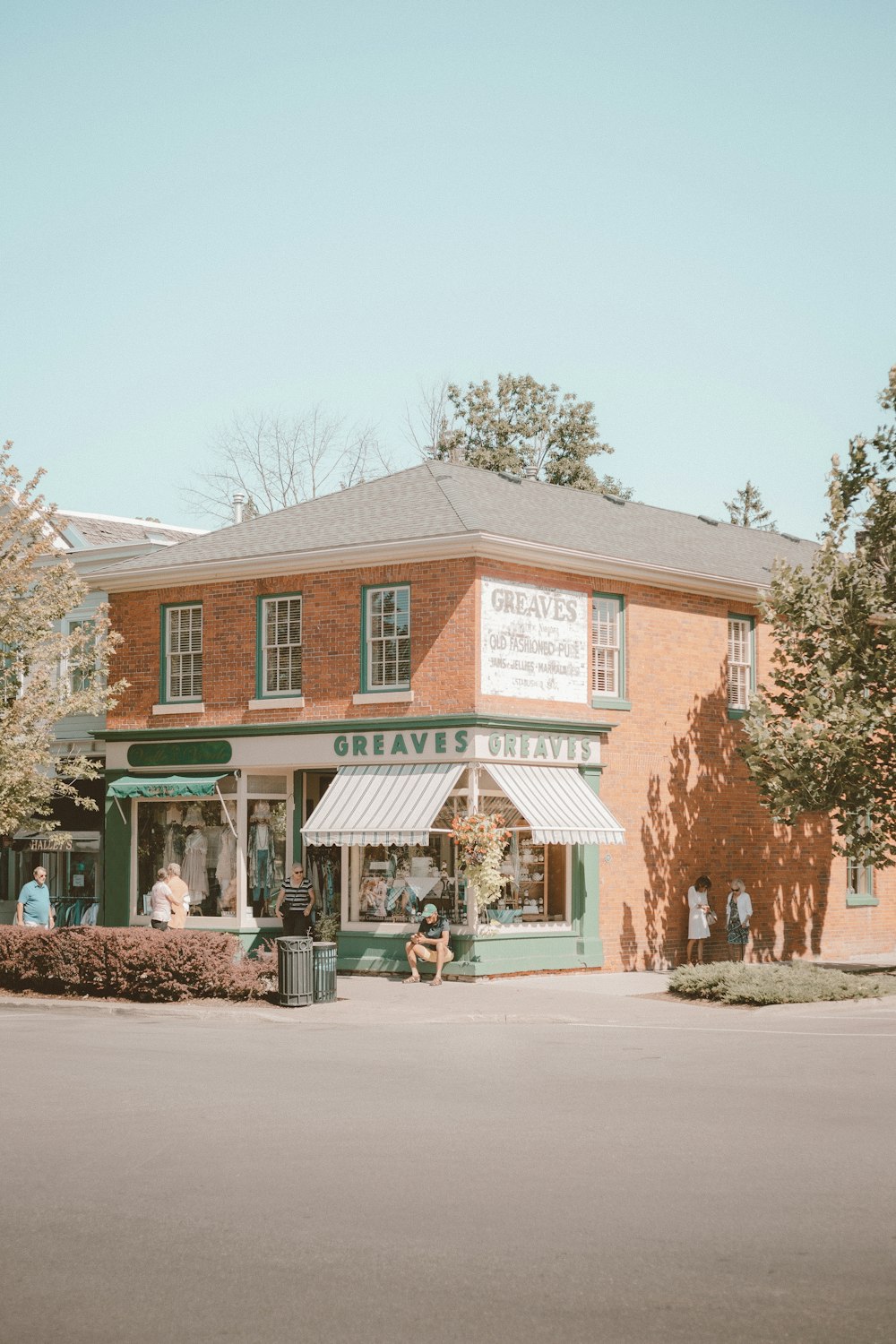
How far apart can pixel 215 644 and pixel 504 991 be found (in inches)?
362

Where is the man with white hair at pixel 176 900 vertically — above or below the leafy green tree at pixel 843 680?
below

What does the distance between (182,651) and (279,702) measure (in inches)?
105

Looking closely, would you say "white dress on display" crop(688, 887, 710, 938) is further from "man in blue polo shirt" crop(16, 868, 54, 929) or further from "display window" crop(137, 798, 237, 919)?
"man in blue polo shirt" crop(16, 868, 54, 929)

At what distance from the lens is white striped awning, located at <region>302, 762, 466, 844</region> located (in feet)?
79.2

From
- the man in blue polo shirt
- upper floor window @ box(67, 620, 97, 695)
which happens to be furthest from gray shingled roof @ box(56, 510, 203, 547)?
the man in blue polo shirt

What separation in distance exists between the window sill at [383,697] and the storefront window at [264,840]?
8.68 feet

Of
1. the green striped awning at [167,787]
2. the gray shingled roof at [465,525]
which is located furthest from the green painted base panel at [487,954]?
the gray shingled roof at [465,525]

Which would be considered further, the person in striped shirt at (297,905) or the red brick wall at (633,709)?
the red brick wall at (633,709)

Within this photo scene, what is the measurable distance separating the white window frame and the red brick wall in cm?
20

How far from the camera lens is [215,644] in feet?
92.0

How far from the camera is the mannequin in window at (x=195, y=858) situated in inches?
1103

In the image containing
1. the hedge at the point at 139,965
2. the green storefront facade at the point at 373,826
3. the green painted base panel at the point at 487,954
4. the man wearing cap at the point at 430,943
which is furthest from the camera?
the green storefront facade at the point at 373,826

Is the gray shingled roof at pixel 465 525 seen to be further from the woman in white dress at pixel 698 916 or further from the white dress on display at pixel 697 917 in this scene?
the white dress on display at pixel 697 917

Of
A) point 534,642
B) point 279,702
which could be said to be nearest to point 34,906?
point 279,702
